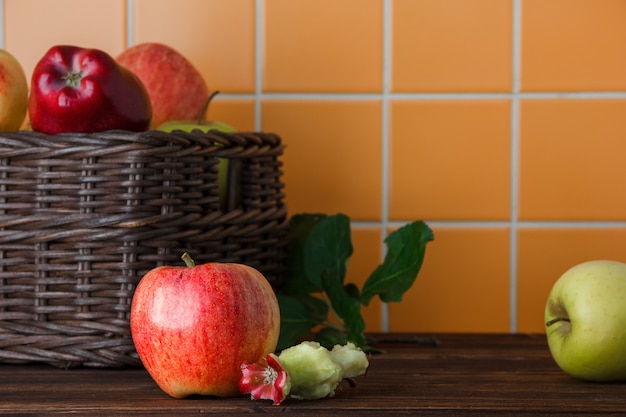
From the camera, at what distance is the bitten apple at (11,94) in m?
0.91

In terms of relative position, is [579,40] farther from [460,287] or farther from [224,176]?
[224,176]

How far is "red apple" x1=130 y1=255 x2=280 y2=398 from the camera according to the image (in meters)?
0.72

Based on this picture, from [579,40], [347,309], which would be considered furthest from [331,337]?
[579,40]

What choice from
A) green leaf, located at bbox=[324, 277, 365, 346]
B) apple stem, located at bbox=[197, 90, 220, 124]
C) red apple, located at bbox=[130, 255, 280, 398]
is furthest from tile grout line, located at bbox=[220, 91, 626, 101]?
red apple, located at bbox=[130, 255, 280, 398]

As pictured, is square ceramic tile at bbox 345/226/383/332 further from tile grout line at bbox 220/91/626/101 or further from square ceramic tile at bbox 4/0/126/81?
square ceramic tile at bbox 4/0/126/81

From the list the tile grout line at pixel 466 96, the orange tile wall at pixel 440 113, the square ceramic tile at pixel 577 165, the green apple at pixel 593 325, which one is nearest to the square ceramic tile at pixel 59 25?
the orange tile wall at pixel 440 113

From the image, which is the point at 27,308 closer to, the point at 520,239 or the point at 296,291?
the point at 296,291

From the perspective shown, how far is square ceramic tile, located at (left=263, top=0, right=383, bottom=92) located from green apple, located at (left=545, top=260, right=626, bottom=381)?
0.44 meters

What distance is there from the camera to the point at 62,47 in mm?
889

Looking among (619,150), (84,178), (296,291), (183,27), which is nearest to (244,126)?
(183,27)

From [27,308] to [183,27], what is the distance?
0.47 meters

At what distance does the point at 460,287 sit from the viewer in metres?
1.16

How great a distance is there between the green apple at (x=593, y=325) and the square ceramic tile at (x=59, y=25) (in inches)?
27.1

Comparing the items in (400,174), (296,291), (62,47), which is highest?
(62,47)
